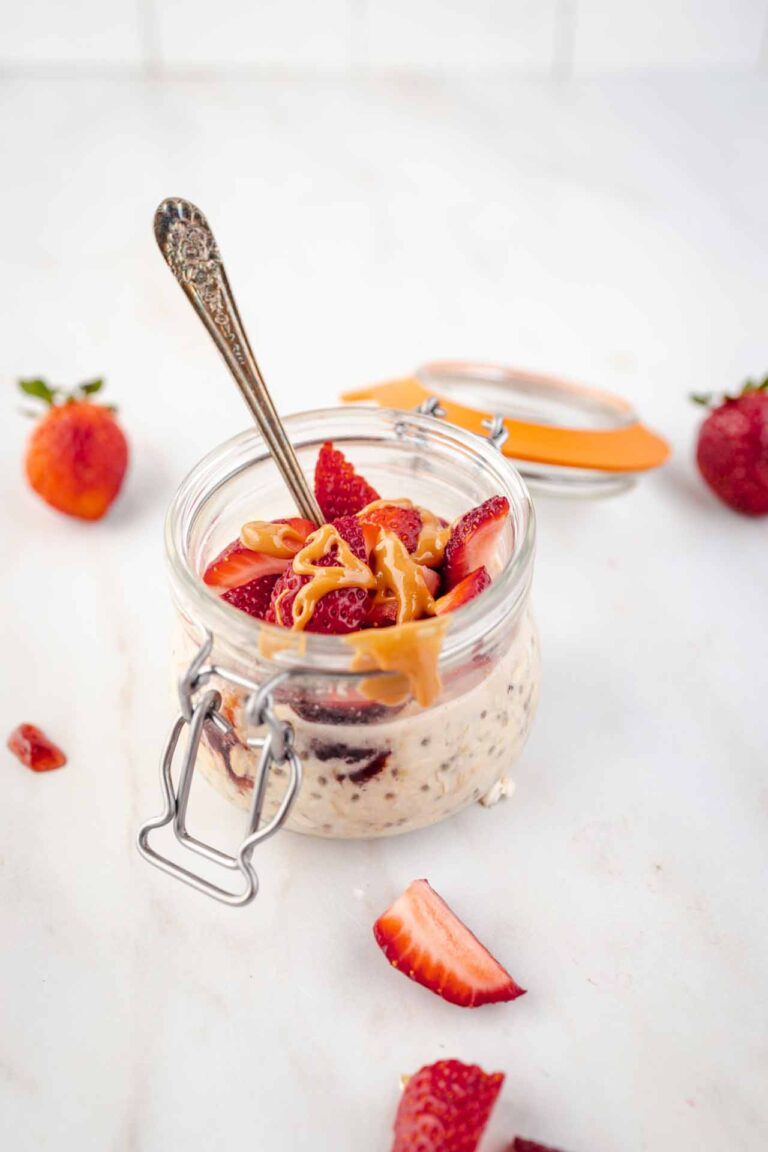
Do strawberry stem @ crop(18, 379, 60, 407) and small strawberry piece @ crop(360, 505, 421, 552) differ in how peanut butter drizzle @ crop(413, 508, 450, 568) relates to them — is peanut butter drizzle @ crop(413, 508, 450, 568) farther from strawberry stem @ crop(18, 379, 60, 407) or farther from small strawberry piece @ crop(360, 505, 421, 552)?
strawberry stem @ crop(18, 379, 60, 407)

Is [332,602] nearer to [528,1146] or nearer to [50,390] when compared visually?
[528,1146]

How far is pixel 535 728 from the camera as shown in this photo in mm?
1207

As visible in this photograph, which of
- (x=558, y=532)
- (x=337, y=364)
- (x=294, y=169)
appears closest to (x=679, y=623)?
(x=558, y=532)

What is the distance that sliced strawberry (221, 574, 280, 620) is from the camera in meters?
1.02

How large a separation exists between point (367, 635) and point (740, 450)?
Answer: 74cm

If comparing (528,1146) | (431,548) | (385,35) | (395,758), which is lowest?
(528,1146)

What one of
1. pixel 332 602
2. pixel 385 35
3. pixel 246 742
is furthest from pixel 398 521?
pixel 385 35

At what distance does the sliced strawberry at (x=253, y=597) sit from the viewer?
102cm

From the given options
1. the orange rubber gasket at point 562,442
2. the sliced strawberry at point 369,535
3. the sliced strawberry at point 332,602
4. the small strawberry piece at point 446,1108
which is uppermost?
the sliced strawberry at point 369,535

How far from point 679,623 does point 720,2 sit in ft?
6.06

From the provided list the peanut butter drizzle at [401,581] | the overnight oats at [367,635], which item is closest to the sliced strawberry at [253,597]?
the overnight oats at [367,635]

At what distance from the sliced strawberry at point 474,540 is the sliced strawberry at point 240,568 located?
147mm

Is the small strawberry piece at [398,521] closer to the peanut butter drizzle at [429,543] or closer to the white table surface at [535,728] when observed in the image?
the peanut butter drizzle at [429,543]

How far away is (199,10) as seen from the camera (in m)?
2.46
